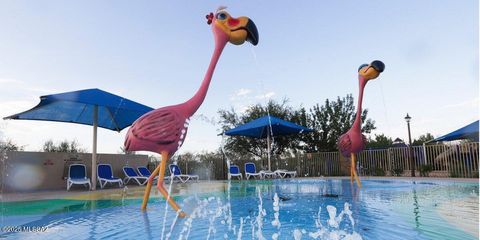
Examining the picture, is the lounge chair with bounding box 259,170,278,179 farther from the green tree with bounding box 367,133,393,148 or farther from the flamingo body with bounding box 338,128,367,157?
the green tree with bounding box 367,133,393,148

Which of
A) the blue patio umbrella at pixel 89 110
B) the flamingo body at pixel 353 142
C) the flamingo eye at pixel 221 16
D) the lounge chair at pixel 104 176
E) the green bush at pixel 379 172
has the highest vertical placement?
the flamingo eye at pixel 221 16

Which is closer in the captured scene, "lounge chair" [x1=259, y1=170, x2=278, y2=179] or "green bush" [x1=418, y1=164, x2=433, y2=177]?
"green bush" [x1=418, y1=164, x2=433, y2=177]

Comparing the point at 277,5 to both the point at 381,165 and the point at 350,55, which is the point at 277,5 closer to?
the point at 350,55

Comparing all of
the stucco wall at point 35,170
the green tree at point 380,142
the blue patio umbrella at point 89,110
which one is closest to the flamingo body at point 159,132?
the blue patio umbrella at point 89,110

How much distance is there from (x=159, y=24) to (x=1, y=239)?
8.94m

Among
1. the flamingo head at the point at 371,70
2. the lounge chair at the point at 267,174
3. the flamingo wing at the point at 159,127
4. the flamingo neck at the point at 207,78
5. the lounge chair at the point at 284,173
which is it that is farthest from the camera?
the lounge chair at the point at 284,173

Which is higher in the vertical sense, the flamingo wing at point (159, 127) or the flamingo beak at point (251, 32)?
the flamingo beak at point (251, 32)

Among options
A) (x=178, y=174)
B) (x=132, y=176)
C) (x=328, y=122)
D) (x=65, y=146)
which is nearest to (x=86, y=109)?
(x=132, y=176)

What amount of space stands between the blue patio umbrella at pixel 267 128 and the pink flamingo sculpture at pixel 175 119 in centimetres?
813

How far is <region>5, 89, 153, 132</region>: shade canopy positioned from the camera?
804cm

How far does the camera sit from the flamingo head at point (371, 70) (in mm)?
7633

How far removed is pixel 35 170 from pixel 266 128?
30.5 feet

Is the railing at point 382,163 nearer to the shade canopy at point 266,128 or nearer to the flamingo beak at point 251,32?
the shade canopy at point 266,128

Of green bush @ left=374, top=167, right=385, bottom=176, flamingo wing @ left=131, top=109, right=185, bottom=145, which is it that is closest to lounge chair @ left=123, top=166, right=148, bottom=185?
flamingo wing @ left=131, top=109, right=185, bottom=145
